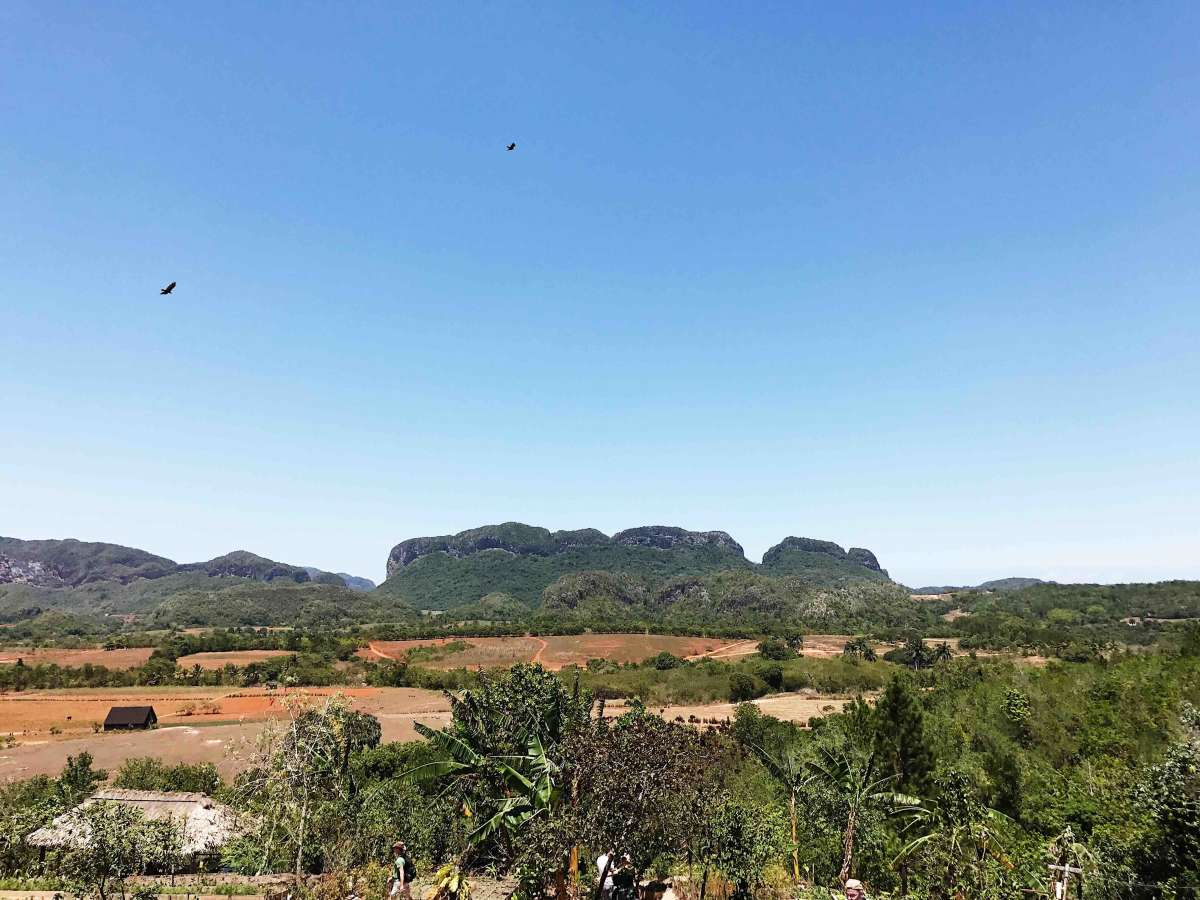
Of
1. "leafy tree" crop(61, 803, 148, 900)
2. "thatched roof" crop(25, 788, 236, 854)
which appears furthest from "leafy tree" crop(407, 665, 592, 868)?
"thatched roof" crop(25, 788, 236, 854)

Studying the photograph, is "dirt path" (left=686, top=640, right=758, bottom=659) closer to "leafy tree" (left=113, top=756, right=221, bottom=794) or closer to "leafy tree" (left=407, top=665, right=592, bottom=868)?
"leafy tree" (left=113, top=756, right=221, bottom=794)

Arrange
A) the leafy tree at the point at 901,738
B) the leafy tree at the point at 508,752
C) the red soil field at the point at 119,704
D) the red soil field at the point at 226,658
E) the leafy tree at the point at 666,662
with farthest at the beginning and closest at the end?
the leafy tree at the point at 666,662, the red soil field at the point at 226,658, the red soil field at the point at 119,704, the leafy tree at the point at 901,738, the leafy tree at the point at 508,752

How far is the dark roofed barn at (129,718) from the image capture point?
6869 cm

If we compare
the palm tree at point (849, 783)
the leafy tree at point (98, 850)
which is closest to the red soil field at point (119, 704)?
the leafy tree at point (98, 850)

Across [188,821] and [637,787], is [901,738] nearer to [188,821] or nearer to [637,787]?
[637,787]

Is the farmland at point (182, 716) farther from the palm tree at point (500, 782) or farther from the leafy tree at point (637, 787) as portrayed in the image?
the leafy tree at point (637, 787)

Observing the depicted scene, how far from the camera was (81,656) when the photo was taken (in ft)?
381

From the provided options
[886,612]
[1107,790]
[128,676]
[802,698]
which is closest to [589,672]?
[802,698]

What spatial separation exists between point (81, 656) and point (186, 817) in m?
126

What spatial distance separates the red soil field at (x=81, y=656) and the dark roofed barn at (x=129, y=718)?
142 ft

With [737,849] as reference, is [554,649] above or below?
below

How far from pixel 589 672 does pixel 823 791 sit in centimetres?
8948

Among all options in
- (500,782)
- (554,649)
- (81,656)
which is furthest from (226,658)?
(500,782)

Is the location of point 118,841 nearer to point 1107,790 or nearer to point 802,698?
point 1107,790
